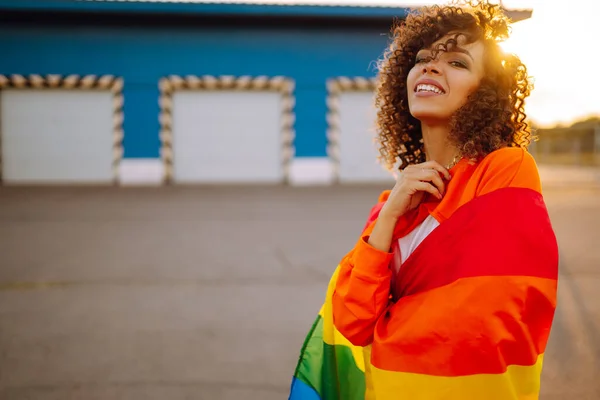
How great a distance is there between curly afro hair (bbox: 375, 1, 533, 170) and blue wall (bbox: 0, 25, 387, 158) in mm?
13810

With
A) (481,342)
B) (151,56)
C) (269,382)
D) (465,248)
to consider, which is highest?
(151,56)

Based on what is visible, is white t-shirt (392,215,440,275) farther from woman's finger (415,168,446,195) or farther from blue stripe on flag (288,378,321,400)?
blue stripe on flag (288,378,321,400)

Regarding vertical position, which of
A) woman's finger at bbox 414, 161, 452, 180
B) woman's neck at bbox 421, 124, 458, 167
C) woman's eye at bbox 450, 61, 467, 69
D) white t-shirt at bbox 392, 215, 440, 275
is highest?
woman's eye at bbox 450, 61, 467, 69

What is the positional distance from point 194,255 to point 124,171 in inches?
404

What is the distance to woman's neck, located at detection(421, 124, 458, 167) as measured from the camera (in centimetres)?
154

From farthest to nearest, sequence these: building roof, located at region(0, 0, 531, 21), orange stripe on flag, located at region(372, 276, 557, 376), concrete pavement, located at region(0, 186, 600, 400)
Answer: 1. building roof, located at region(0, 0, 531, 21)
2. concrete pavement, located at region(0, 186, 600, 400)
3. orange stripe on flag, located at region(372, 276, 557, 376)

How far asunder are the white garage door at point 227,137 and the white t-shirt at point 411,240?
560 inches

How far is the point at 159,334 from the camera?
3.39 meters

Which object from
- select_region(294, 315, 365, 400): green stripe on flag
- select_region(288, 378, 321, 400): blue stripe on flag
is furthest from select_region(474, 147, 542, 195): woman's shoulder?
select_region(288, 378, 321, 400): blue stripe on flag

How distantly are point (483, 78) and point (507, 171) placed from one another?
0.36 m

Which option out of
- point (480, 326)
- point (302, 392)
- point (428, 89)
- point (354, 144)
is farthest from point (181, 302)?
point (354, 144)

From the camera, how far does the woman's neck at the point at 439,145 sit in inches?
60.5

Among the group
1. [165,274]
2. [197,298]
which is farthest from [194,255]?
[197,298]

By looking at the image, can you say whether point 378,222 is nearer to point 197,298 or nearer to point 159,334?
point 159,334
